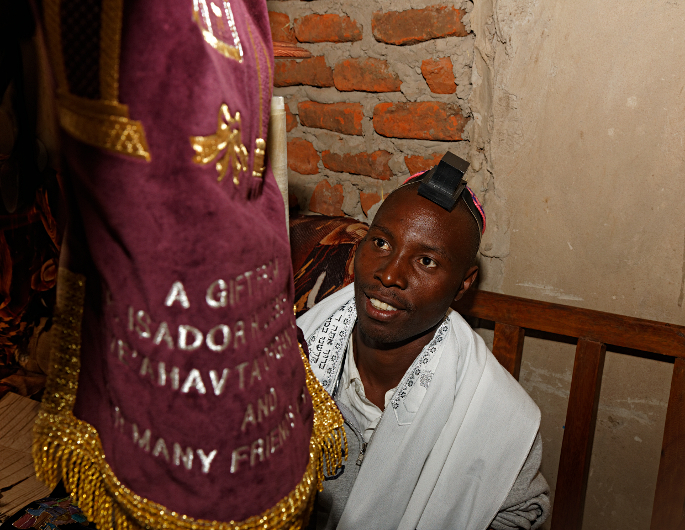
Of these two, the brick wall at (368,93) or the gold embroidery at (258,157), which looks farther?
the brick wall at (368,93)

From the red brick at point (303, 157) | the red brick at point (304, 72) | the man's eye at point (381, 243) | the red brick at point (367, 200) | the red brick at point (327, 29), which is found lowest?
the red brick at point (367, 200)

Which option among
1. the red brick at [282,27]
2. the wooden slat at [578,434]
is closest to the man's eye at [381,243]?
the wooden slat at [578,434]

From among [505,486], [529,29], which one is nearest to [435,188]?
[529,29]

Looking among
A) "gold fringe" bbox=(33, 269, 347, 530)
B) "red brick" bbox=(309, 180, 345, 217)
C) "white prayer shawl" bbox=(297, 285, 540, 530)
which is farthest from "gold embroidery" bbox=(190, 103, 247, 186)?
"red brick" bbox=(309, 180, 345, 217)

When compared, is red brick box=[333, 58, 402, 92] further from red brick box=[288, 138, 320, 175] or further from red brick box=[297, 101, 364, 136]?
red brick box=[288, 138, 320, 175]

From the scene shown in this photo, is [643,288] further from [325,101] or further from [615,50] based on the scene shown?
[325,101]

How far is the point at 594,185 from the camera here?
53.2 inches

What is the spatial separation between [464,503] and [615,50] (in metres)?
1.14

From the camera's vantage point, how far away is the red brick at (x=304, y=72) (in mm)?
1759

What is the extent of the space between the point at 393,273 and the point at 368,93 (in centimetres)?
79

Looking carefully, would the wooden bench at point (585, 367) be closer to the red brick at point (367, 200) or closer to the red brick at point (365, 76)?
the red brick at point (367, 200)

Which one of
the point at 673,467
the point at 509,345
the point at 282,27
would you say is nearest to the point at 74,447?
the point at 509,345

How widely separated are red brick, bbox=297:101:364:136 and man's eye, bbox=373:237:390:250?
619 mm

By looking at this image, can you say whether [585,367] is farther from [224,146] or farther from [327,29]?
[327,29]
